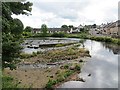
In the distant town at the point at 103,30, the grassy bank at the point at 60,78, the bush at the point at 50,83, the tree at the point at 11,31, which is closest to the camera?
the tree at the point at 11,31

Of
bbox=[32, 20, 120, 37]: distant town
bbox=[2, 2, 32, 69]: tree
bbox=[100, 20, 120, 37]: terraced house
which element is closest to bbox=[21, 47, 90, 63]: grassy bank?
bbox=[2, 2, 32, 69]: tree

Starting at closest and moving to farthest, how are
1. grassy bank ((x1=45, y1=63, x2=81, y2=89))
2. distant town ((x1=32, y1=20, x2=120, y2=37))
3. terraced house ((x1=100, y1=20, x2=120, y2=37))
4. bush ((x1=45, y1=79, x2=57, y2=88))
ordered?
→ 1. bush ((x1=45, y1=79, x2=57, y2=88))
2. grassy bank ((x1=45, y1=63, x2=81, y2=89))
3. terraced house ((x1=100, y1=20, x2=120, y2=37))
4. distant town ((x1=32, y1=20, x2=120, y2=37))

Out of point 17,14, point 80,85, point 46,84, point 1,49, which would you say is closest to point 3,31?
point 1,49

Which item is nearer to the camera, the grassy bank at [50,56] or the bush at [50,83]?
the bush at [50,83]

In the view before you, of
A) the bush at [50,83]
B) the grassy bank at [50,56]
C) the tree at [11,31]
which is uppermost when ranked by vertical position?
the tree at [11,31]

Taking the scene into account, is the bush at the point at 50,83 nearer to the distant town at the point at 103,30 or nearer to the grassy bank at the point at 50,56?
the grassy bank at the point at 50,56

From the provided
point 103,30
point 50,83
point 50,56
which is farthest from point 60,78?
point 103,30

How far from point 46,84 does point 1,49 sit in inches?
272

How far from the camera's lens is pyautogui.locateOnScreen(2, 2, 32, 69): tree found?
14586 millimetres

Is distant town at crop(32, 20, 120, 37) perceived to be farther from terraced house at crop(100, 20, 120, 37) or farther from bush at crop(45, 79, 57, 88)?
bush at crop(45, 79, 57, 88)

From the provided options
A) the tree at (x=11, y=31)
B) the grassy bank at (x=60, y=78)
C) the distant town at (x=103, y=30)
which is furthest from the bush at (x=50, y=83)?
the distant town at (x=103, y=30)

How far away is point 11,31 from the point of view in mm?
16438

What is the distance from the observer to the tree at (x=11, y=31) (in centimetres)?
1459

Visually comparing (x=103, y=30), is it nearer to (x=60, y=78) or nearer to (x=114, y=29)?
(x=114, y=29)
